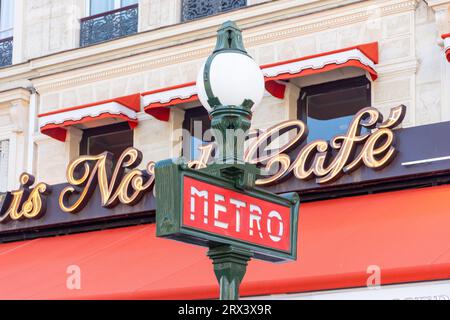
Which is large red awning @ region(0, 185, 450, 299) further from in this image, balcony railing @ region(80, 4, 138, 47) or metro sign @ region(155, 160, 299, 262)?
metro sign @ region(155, 160, 299, 262)

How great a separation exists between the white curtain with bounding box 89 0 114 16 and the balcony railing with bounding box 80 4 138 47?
193 millimetres

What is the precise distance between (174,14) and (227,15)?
1.11 meters

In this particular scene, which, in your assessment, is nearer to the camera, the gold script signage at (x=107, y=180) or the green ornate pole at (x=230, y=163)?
the green ornate pole at (x=230, y=163)

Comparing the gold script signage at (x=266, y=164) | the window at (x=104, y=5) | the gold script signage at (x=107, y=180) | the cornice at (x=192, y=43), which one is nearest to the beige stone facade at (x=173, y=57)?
the cornice at (x=192, y=43)

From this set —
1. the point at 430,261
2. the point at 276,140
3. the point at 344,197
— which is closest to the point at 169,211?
the point at 430,261

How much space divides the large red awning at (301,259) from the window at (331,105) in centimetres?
140

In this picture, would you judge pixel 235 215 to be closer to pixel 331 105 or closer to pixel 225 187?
pixel 225 187

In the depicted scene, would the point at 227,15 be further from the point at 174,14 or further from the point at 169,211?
the point at 169,211

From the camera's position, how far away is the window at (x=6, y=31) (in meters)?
17.8

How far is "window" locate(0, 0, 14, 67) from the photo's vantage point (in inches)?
702

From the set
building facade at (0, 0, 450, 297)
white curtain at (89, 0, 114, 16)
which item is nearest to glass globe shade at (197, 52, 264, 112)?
building facade at (0, 0, 450, 297)

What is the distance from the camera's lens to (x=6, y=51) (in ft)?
58.6

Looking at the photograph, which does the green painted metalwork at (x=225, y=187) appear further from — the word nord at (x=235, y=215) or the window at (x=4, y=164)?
→ the window at (x=4, y=164)

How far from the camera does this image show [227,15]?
50.0ft
